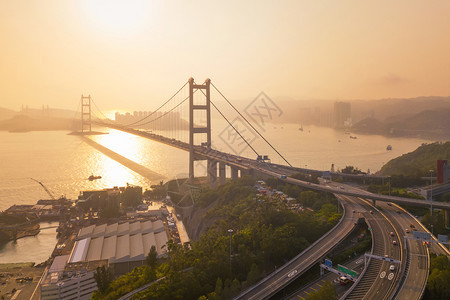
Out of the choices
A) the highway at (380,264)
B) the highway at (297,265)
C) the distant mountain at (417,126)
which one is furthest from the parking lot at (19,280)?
the distant mountain at (417,126)

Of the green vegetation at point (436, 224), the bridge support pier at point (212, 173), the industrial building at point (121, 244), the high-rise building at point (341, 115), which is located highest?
the high-rise building at point (341, 115)

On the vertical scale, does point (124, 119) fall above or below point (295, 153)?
above

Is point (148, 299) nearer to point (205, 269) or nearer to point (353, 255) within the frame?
point (205, 269)

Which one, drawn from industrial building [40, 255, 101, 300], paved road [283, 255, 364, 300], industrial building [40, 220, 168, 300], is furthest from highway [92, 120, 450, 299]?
industrial building [40, 255, 101, 300]

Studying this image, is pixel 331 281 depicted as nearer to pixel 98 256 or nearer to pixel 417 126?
pixel 98 256

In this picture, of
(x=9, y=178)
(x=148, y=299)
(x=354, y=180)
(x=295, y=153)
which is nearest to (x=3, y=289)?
(x=148, y=299)

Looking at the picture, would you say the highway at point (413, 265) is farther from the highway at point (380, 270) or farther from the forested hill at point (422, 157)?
the forested hill at point (422, 157)
